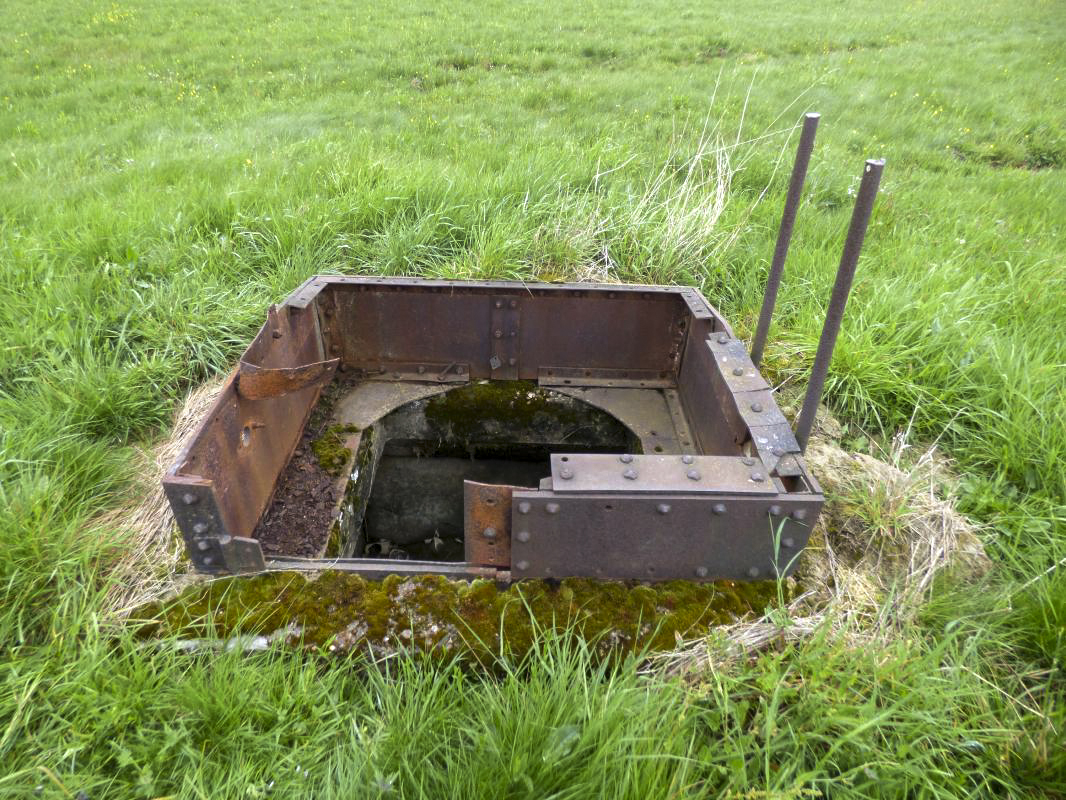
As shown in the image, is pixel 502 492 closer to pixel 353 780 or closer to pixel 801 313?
pixel 353 780

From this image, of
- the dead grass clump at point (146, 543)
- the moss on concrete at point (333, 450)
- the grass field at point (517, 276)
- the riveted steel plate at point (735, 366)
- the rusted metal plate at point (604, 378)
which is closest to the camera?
the grass field at point (517, 276)

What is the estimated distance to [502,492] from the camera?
1.67 metres

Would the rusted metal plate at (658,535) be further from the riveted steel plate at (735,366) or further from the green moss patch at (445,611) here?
the riveted steel plate at (735,366)

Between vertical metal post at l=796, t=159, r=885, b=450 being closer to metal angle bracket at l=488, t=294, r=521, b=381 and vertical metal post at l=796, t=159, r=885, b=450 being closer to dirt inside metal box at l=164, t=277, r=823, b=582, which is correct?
dirt inside metal box at l=164, t=277, r=823, b=582

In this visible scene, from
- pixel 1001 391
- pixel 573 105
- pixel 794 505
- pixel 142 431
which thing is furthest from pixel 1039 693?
pixel 573 105

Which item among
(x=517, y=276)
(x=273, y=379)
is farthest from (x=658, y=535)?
(x=517, y=276)

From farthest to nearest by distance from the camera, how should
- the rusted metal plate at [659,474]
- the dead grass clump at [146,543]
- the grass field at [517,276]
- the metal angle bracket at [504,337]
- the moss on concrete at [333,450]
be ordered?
the metal angle bracket at [504,337]
the moss on concrete at [333,450]
the dead grass clump at [146,543]
the rusted metal plate at [659,474]
the grass field at [517,276]

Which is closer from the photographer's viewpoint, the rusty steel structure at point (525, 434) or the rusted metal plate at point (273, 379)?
the rusty steel structure at point (525, 434)

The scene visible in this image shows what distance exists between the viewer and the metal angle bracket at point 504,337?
275 cm

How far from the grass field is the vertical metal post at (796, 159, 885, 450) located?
2.06 ft

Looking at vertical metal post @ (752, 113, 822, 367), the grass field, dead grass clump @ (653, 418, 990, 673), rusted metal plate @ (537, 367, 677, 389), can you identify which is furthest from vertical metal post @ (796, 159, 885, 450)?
rusted metal plate @ (537, 367, 677, 389)

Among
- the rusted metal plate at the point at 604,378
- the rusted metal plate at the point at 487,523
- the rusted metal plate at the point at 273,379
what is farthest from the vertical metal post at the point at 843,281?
the rusted metal plate at the point at 273,379

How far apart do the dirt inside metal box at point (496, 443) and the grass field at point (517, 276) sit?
0.31m

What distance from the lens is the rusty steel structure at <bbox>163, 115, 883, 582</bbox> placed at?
5.49 ft
